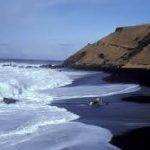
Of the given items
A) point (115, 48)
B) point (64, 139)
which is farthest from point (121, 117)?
point (115, 48)

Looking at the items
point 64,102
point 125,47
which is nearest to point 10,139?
point 64,102

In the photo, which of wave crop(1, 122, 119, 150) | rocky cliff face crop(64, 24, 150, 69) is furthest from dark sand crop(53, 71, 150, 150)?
rocky cliff face crop(64, 24, 150, 69)

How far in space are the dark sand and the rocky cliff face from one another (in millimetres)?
62307

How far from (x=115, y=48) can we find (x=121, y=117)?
267 ft

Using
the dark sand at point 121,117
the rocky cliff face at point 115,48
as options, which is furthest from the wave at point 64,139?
the rocky cliff face at point 115,48

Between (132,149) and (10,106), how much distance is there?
9.90 meters

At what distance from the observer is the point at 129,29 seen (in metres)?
107

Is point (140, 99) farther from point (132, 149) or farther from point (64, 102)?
point (132, 149)

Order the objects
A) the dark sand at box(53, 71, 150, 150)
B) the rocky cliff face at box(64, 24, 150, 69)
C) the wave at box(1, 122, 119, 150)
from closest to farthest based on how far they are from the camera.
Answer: the wave at box(1, 122, 119, 150)
the dark sand at box(53, 71, 150, 150)
the rocky cliff face at box(64, 24, 150, 69)

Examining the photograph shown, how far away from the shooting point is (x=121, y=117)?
70.4ft

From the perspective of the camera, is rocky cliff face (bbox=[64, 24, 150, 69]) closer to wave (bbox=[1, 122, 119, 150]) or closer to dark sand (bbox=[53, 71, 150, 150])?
dark sand (bbox=[53, 71, 150, 150])

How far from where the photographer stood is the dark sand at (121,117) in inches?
645

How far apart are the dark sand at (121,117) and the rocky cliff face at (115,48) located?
2453 inches

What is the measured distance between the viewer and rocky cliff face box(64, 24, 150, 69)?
9413 centimetres
